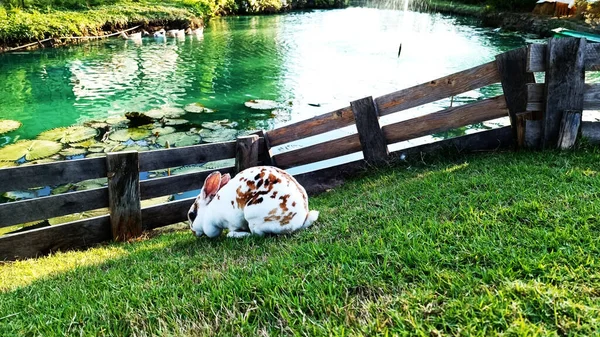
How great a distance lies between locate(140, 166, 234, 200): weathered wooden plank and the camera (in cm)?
450

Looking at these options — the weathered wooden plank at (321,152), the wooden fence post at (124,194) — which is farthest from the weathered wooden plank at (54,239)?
the weathered wooden plank at (321,152)

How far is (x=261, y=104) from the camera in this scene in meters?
11.6

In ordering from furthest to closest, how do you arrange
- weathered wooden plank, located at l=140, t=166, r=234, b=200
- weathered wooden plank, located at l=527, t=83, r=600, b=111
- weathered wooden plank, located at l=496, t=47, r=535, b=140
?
weathered wooden plank, located at l=140, t=166, r=234, b=200, weathered wooden plank, located at l=496, t=47, r=535, b=140, weathered wooden plank, located at l=527, t=83, r=600, b=111

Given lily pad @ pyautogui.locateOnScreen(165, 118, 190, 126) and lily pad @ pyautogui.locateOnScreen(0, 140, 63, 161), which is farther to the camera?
lily pad @ pyautogui.locateOnScreen(165, 118, 190, 126)

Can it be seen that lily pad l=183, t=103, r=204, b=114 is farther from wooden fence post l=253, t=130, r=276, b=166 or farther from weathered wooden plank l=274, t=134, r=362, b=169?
weathered wooden plank l=274, t=134, r=362, b=169

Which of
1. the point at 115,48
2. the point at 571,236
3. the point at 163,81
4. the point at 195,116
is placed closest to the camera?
the point at 571,236

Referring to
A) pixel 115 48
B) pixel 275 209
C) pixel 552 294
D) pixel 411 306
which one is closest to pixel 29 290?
pixel 275 209

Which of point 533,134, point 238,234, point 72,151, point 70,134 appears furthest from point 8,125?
point 533,134

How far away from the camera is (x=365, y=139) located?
500 centimetres

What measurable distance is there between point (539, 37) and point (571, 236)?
82.2ft

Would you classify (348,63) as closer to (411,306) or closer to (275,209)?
(275,209)

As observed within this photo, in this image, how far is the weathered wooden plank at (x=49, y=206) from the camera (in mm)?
3869

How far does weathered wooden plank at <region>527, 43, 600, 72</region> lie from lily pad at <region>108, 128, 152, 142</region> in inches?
298

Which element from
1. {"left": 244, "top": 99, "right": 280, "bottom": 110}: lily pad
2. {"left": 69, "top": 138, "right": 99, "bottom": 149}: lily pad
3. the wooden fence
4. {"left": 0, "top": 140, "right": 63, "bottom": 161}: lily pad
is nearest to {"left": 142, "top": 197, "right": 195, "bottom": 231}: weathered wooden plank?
the wooden fence
